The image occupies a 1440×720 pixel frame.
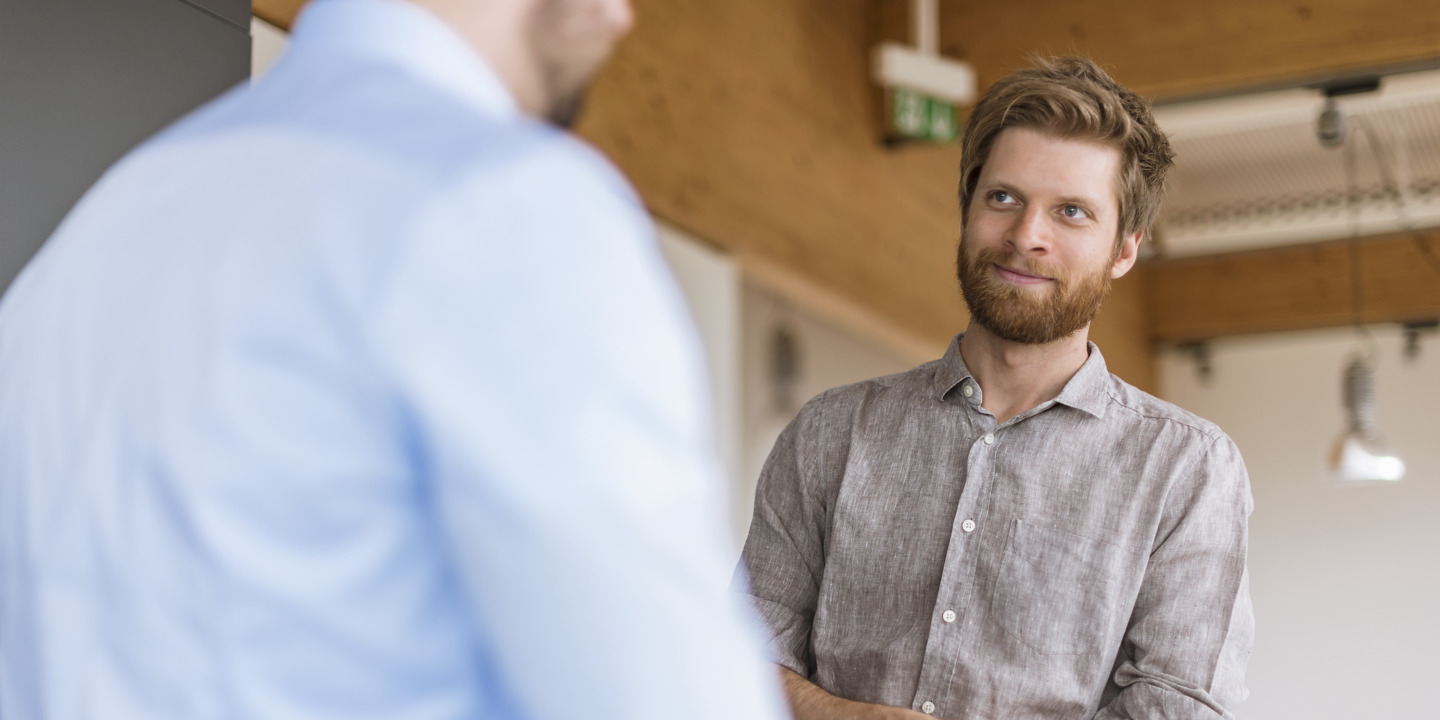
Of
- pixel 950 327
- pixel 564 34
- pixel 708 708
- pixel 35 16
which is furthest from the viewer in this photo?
pixel 950 327

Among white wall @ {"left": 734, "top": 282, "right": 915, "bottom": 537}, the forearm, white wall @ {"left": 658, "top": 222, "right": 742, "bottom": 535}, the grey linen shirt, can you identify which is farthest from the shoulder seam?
white wall @ {"left": 734, "top": 282, "right": 915, "bottom": 537}

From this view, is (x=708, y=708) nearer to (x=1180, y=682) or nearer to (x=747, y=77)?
(x=1180, y=682)

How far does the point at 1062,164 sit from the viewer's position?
1649 mm

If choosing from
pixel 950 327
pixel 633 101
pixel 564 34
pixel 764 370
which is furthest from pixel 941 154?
pixel 564 34

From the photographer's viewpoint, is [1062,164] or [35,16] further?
[35,16]

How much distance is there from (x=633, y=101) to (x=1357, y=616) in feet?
22.7

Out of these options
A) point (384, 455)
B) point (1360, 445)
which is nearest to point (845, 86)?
point (1360, 445)

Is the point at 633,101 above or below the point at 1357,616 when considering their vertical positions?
above

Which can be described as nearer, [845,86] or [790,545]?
[790,545]

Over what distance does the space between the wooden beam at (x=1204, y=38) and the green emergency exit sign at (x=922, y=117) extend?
212mm

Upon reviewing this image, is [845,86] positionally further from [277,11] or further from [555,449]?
[555,449]

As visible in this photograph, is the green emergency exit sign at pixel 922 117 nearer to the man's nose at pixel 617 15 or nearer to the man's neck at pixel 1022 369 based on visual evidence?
the man's neck at pixel 1022 369

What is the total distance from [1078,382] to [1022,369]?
0.07 metres

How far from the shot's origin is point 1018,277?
5.30 ft
